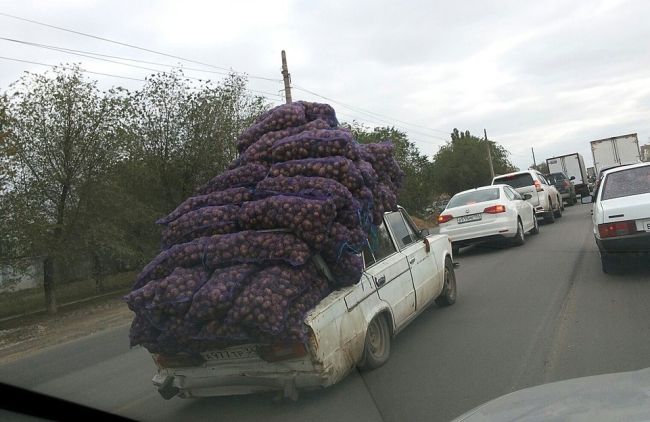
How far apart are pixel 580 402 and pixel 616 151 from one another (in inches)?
1296

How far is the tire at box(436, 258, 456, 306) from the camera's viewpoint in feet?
26.4

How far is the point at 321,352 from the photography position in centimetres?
455

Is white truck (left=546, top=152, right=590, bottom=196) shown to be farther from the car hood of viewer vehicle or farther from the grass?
the car hood of viewer vehicle

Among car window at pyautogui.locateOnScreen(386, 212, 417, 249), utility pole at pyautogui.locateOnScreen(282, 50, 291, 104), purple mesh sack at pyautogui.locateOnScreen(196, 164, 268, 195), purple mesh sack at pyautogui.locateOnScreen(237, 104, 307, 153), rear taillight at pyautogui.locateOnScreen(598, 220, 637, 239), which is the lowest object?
rear taillight at pyautogui.locateOnScreen(598, 220, 637, 239)

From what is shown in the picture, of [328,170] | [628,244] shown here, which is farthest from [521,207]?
[328,170]

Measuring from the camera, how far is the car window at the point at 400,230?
6.89 m

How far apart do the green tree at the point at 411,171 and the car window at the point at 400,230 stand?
2644 cm

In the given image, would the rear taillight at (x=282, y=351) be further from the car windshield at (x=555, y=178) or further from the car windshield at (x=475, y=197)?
the car windshield at (x=555, y=178)

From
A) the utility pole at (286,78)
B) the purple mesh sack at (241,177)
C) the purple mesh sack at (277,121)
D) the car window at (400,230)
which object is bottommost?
the car window at (400,230)

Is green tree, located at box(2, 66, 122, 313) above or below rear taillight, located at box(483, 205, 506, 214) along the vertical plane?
above

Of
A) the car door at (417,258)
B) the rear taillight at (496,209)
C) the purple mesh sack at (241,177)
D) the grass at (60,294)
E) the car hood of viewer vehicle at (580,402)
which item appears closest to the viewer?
the car hood of viewer vehicle at (580,402)

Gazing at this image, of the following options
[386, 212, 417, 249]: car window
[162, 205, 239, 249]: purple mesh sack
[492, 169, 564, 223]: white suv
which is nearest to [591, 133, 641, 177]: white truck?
[492, 169, 564, 223]: white suv

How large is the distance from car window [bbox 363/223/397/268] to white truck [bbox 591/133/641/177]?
28.5m

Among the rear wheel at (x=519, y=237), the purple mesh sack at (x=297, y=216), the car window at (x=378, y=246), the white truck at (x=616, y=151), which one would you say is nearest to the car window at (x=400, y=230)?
the car window at (x=378, y=246)
